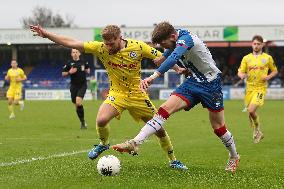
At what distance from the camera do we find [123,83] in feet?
30.2

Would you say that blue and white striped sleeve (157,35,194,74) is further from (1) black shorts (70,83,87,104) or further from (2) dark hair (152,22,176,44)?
(1) black shorts (70,83,87,104)

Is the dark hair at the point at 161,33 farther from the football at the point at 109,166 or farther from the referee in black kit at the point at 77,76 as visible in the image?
the referee in black kit at the point at 77,76

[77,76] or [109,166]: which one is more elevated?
[109,166]

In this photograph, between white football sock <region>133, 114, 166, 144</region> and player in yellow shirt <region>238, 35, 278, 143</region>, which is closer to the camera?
white football sock <region>133, 114, 166, 144</region>

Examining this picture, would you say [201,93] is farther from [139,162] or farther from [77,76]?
[77,76]

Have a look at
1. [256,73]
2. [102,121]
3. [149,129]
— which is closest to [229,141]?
[149,129]

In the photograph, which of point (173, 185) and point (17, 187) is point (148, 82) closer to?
point (173, 185)

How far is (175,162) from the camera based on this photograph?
900 cm

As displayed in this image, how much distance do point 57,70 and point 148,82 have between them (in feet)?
179

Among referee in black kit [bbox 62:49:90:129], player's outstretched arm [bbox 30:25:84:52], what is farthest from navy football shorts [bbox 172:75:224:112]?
referee in black kit [bbox 62:49:90:129]

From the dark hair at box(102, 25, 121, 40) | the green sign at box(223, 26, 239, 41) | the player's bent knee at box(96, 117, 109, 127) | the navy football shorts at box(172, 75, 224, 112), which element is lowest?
the green sign at box(223, 26, 239, 41)

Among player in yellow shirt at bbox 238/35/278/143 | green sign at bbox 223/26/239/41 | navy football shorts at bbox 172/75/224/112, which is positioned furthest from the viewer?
green sign at bbox 223/26/239/41

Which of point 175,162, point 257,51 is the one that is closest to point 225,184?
point 175,162

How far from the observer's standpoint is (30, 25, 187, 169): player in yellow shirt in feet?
29.3
